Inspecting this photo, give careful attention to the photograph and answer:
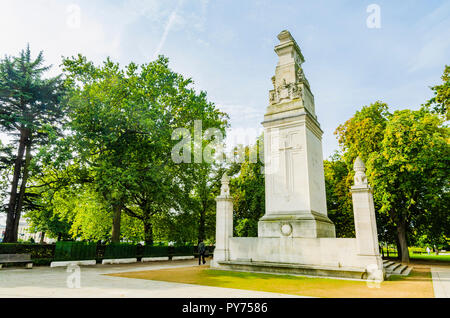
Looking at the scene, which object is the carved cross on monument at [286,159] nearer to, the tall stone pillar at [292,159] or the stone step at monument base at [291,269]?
the tall stone pillar at [292,159]

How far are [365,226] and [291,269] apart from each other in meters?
3.55

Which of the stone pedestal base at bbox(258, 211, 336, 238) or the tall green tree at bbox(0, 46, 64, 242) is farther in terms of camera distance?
the tall green tree at bbox(0, 46, 64, 242)

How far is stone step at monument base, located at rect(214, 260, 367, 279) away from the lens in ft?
35.7

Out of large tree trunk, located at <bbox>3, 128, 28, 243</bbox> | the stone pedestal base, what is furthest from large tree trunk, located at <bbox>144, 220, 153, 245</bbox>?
the stone pedestal base

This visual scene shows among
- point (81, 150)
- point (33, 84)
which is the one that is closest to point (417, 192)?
point (81, 150)

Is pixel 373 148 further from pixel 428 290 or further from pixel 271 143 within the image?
pixel 428 290

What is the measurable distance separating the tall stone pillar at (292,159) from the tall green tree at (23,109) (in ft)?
54.2

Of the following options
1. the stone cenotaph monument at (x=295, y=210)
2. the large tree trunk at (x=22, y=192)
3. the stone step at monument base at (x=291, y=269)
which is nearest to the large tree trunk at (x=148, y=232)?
the large tree trunk at (x=22, y=192)

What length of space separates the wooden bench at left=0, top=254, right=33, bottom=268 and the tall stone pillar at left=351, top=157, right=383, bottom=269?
16778 mm

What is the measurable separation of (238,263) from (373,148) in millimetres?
18194

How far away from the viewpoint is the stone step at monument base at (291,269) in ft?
35.7

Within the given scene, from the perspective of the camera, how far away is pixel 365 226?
11.1 metres

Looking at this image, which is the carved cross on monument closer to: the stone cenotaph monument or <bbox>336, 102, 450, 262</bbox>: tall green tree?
the stone cenotaph monument

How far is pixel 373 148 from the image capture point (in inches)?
999
